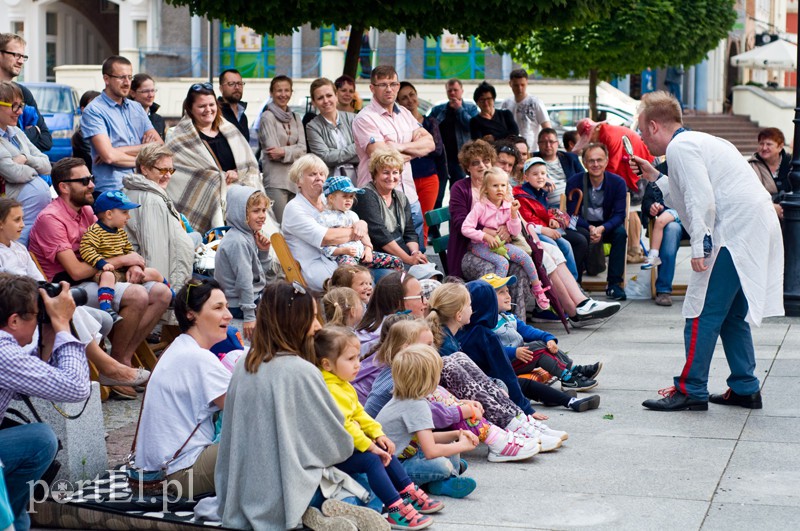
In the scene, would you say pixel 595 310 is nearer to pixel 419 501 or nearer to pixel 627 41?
pixel 419 501

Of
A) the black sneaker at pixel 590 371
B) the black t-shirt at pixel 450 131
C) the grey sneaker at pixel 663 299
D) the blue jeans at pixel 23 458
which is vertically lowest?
the black sneaker at pixel 590 371

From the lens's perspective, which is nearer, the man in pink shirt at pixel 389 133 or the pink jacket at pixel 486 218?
the pink jacket at pixel 486 218

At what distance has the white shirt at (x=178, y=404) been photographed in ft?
18.9

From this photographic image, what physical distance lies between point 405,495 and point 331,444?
59 cm

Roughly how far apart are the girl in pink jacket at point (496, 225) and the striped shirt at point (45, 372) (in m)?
5.38

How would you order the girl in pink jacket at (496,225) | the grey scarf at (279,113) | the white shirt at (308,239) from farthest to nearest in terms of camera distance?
1. the grey scarf at (279,113)
2. the girl in pink jacket at (496,225)
3. the white shirt at (308,239)

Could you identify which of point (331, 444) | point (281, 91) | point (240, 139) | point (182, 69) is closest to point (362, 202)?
point (240, 139)

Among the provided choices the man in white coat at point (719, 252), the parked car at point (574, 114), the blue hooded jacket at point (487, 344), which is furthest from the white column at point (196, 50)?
the blue hooded jacket at point (487, 344)

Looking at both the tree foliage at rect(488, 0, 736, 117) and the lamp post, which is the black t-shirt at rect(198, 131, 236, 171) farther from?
the tree foliage at rect(488, 0, 736, 117)

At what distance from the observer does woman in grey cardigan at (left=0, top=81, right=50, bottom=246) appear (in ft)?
27.5

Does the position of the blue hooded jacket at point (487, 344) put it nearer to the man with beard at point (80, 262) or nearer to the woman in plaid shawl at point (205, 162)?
the man with beard at point (80, 262)

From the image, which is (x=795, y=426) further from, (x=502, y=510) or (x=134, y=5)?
(x=134, y=5)

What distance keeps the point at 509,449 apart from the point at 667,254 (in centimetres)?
593

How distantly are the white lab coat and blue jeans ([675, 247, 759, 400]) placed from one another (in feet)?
0.19
